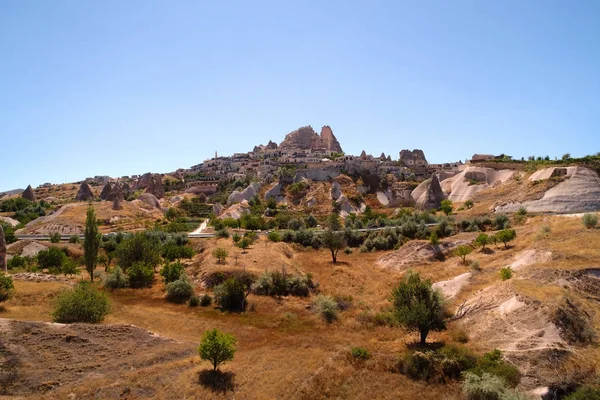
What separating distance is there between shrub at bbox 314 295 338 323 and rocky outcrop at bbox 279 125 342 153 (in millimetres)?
133630

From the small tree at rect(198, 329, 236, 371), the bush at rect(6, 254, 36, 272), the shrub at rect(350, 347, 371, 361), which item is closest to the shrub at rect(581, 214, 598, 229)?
the shrub at rect(350, 347, 371, 361)

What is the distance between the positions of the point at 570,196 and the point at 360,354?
55.3 meters

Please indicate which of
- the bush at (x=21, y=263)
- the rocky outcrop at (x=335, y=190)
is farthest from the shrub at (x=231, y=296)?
the rocky outcrop at (x=335, y=190)

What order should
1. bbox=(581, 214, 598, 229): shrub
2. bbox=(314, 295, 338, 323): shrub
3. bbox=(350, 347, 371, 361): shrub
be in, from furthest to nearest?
bbox=(581, 214, 598, 229): shrub
bbox=(314, 295, 338, 323): shrub
bbox=(350, 347, 371, 361): shrub

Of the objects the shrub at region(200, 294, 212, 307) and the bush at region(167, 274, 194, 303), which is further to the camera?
the bush at region(167, 274, 194, 303)

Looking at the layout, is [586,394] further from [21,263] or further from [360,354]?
[21,263]

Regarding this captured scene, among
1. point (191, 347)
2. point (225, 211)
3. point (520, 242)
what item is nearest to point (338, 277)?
point (520, 242)

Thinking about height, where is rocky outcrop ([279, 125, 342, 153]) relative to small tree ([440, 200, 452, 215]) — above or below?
above

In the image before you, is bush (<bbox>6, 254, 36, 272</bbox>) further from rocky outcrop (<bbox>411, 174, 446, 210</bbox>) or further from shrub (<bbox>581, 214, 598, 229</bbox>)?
rocky outcrop (<bbox>411, 174, 446, 210</bbox>)

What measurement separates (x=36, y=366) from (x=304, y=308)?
20.0 m

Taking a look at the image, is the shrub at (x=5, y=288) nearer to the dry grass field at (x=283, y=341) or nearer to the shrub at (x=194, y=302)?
the dry grass field at (x=283, y=341)

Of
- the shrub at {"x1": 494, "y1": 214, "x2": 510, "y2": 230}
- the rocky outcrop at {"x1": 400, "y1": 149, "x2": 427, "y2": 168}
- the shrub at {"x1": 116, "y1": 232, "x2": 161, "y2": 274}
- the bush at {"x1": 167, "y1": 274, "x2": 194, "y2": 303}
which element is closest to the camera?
the bush at {"x1": 167, "y1": 274, "x2": 194, "y2": 303}

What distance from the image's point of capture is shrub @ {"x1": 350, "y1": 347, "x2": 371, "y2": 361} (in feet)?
70.0

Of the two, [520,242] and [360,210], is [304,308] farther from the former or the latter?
[360,210]
